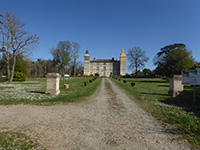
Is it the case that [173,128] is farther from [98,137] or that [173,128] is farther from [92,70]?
[92,70]

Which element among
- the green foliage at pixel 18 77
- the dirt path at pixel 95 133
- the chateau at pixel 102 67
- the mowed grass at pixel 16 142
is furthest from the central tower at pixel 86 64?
the mowed grass at pixel 16 142

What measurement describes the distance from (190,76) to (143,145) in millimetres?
6978

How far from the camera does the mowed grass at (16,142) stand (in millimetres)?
2629

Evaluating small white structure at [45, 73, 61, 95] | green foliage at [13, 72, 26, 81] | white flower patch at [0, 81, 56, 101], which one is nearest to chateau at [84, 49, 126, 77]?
green foliage at [13, 72, 26, 81]

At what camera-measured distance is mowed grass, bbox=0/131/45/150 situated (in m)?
2.63

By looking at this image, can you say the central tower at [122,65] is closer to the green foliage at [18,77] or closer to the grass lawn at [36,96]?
the green foliage at [18,77]

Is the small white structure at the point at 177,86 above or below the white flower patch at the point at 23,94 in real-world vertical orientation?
above

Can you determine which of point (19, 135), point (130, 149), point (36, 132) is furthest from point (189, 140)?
point (19, 135)

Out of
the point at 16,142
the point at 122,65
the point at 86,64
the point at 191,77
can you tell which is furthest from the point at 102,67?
the point at 16,142

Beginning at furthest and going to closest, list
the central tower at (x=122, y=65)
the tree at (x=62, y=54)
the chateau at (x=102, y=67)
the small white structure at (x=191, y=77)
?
the chateau at (x=102, y=67)
the central tower at (x=122, y=65)
the tree at (x=62, y=54)
the small white structure at (x=191, y=77)

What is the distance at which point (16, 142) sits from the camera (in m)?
2.83

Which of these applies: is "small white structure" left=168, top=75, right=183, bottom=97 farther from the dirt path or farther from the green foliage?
the green foliage

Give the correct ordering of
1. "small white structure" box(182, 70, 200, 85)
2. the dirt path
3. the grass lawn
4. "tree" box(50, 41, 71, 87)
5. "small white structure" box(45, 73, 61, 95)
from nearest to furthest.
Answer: the dirt path
"small white structure" box(182, 70, 200, 85)
the grass lawn
"small white structure" box(45, 73, 61, 95)
"tree" box(50, 41, 71, 87)

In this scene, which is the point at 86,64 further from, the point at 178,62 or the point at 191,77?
the point at 191,77
